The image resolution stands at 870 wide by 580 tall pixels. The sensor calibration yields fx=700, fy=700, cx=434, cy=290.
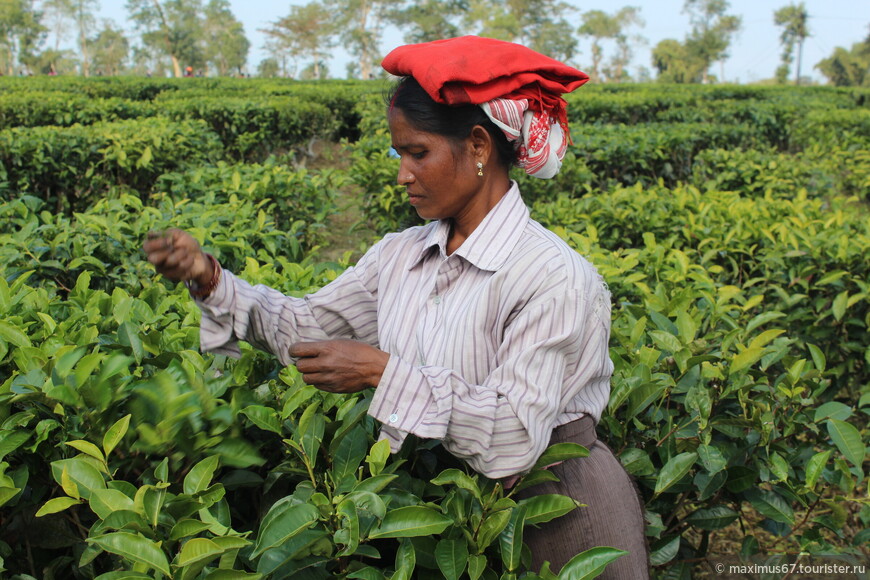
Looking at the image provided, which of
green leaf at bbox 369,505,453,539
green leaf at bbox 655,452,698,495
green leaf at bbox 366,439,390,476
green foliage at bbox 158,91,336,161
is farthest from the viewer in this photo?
green foliage at bbox 158,91,336,161

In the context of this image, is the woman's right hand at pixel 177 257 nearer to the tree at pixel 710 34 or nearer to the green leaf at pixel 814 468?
the green leaf at pixel 814 468

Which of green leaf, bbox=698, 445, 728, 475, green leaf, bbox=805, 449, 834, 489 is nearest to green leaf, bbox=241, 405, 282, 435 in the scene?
green leaf, bbox=698, 445, 728, 475

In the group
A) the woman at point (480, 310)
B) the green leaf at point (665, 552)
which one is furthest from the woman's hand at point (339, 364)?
the green leaf at point (665, 552)

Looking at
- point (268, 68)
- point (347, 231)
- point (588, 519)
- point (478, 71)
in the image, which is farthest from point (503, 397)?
point (268, 68)

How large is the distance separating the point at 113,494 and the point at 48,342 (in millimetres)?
674

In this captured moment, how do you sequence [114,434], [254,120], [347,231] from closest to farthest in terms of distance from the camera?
[114,434] → [347,231] → [254,120]

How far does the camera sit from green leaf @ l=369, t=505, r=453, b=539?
120 cm

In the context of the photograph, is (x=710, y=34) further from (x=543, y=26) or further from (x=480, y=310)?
(x=480, y=310)

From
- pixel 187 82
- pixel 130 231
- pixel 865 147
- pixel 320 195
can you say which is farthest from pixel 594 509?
pixel 187 82

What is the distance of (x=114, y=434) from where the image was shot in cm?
131

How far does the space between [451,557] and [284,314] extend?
0.69 meters

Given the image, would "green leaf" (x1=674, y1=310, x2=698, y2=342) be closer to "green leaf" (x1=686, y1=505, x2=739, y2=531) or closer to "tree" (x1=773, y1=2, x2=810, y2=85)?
"green leaf" (x1=686, y1=505, x2=739, y2=531)

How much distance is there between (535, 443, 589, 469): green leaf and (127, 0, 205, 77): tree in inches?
2006

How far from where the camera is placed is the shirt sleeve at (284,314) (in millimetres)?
1504
